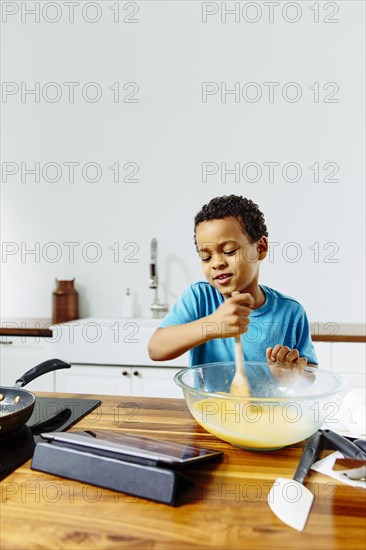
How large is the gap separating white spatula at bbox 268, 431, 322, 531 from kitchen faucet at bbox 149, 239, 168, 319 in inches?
84.3

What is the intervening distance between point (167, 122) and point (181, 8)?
692 mm

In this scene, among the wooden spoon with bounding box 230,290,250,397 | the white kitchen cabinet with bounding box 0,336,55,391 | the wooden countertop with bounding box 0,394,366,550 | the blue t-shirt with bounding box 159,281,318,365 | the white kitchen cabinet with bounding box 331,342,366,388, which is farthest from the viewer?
the white kitchen cabinet with bounding box 0,336,55,391

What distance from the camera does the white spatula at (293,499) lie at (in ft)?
2.12

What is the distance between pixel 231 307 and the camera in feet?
3.03

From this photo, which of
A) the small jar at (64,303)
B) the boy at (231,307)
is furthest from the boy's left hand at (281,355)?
the small jar at (64,303)

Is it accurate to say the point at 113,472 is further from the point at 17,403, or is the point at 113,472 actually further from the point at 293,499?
the point at 17,403

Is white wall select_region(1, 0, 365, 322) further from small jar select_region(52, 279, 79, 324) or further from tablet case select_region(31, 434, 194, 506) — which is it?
tablet case select_region(31, 434, 194, 506)

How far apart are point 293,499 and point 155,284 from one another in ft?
7.57

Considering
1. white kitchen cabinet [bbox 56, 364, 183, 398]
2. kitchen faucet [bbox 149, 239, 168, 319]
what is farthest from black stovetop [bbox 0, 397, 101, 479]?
kitchen faucet [bbox 149, 239, 168, 319]

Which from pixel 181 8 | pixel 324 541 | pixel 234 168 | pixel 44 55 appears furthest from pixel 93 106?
pixel 324 541

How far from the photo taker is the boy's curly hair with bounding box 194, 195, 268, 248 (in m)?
1.14

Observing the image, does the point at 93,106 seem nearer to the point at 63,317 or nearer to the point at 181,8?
the point at 181,8

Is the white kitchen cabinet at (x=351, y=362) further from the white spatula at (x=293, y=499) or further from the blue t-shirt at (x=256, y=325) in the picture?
the white spatula at (x=293, y=499)

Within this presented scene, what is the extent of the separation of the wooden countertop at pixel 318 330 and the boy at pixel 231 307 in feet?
3.33
